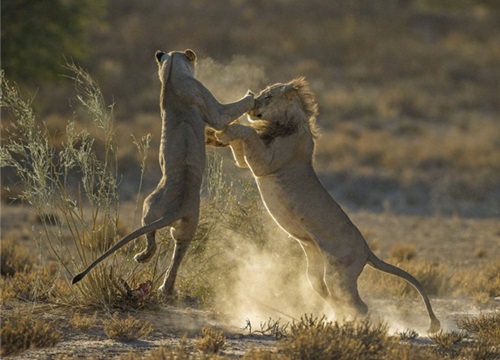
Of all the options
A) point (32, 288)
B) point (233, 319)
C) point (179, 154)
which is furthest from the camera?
point (32, 288)

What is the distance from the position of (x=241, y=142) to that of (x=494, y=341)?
2.69 m

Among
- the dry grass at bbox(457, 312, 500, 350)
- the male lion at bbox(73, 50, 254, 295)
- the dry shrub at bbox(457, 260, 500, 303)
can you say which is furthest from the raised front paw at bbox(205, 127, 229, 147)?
the dry shrub at bbox(457, 260, 500, 303)

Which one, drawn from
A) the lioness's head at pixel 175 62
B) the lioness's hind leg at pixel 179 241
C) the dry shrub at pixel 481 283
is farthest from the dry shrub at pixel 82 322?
the dry shrub at pixel 481 283

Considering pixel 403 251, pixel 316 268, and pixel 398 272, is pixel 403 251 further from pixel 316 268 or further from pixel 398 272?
pixel 316 268

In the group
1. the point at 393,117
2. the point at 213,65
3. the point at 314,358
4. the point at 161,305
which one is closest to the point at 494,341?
the point at 314,358

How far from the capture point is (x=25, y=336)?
8055mm

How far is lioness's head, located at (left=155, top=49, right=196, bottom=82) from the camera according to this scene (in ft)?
28.9

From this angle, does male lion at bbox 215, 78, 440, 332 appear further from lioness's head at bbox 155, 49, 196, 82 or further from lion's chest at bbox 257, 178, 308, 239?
lioness's head at bbox 155, 49, 196, 82

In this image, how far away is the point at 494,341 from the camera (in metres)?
9.16

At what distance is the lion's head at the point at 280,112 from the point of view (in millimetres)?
9547

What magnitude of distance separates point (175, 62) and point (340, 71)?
2738cm

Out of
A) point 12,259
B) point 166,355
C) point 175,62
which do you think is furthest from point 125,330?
point 12,259

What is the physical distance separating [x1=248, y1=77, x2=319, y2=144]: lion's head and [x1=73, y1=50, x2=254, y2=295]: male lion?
1.96 ft

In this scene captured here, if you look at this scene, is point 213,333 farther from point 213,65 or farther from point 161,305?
point 213,65
